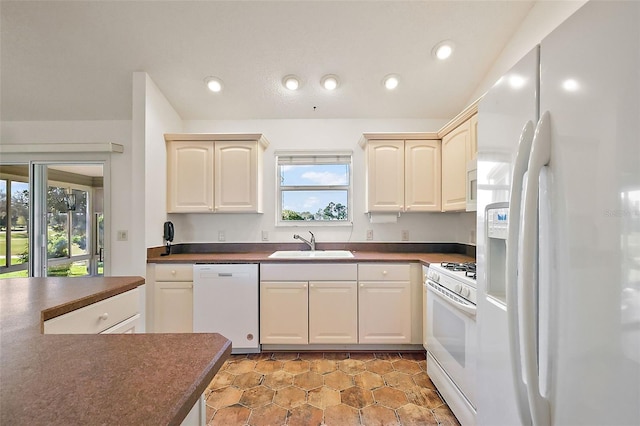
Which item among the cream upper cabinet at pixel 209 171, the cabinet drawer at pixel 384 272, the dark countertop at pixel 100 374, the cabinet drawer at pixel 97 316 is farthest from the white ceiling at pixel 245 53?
the dark countertop at pixel 100 374

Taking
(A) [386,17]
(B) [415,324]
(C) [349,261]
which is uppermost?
(A) [386,17]

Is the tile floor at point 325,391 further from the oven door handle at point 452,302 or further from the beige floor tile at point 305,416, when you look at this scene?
the oven door handle at point 452,302

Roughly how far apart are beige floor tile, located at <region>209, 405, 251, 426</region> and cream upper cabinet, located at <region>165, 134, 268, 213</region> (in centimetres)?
170

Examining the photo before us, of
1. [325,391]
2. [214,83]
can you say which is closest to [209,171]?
[214,83]

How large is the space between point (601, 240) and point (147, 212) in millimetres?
2864

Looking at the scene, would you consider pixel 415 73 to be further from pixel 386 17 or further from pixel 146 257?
pixel 146 257

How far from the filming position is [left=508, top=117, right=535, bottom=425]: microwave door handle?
747 millimetres

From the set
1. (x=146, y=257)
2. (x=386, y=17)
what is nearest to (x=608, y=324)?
(x=386, y=17)

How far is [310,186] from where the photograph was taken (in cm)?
318

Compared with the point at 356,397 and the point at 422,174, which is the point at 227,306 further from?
the point at 422,174

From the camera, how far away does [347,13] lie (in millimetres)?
2088

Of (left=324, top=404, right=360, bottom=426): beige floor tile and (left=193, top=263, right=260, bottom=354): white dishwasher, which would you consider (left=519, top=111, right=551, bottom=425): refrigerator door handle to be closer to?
(left=324, top=404, right=360, bottom=426): beige floor tile

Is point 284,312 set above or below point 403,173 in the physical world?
below

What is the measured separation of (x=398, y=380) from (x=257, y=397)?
3.45 ft
